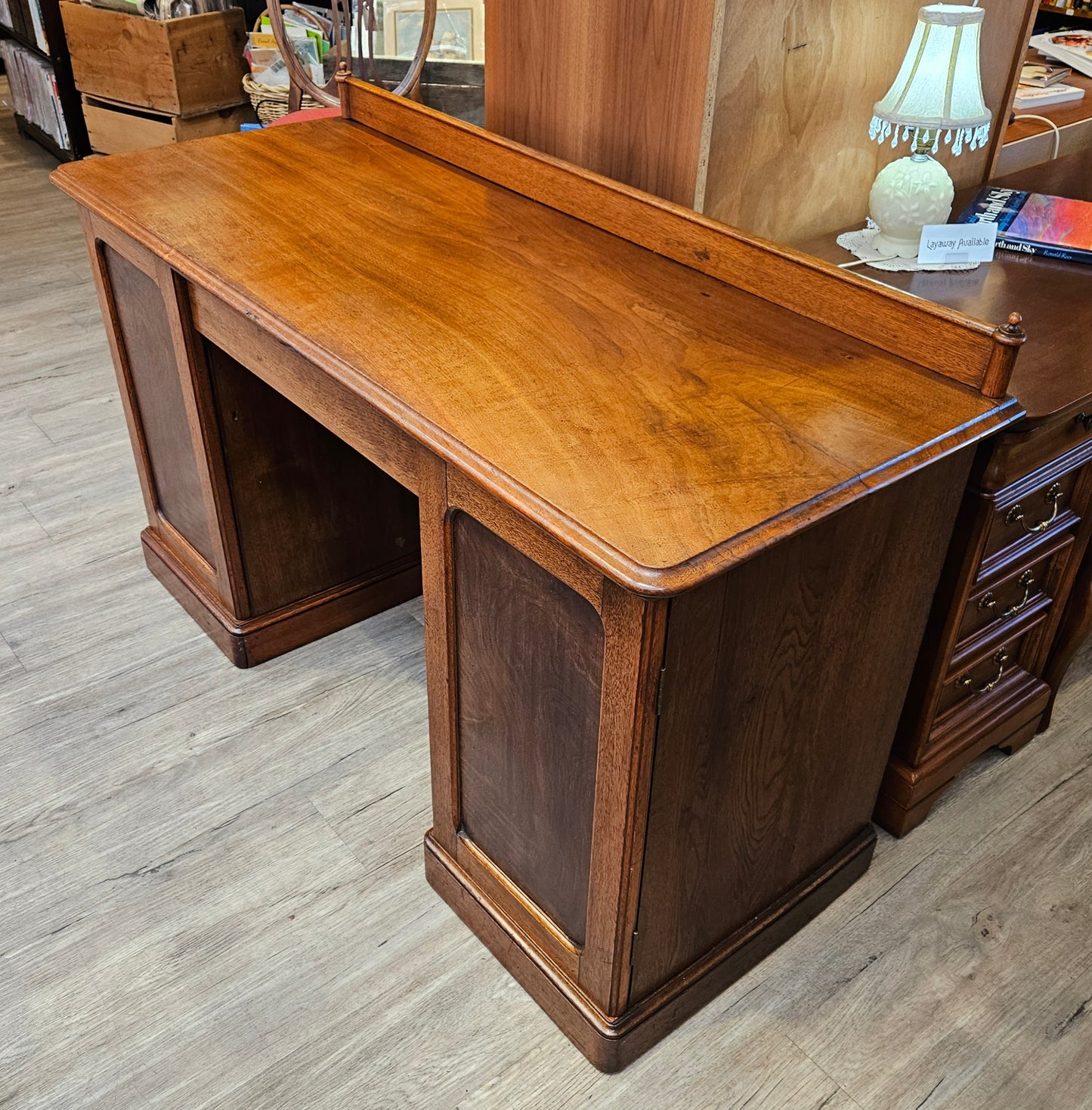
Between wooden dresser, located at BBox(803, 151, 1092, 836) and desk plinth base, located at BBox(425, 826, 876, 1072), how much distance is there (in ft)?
0.63

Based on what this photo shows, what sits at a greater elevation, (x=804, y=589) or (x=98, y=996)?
(x=804, y=589)

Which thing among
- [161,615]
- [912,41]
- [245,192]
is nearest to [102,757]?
[161,615]

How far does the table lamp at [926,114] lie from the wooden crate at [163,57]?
2.74m

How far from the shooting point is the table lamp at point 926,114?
1.51 m

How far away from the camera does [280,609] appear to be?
199 centimetres

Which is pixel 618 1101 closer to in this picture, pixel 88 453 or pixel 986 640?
pixel 986 640

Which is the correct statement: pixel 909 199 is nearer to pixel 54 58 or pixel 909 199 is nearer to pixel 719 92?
pixel 719 92

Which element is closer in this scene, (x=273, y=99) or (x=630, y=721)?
(x=630, y=721)

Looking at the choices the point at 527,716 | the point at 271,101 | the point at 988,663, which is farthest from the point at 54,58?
the point at 988,663

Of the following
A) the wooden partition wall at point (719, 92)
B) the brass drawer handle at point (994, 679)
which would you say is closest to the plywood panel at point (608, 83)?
the wooden partition wall at point (719, 92)

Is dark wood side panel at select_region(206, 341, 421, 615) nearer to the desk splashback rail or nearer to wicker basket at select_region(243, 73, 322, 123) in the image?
the desk splashback rail

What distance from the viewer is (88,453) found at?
2582 millimetres

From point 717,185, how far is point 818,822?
0.87 meters

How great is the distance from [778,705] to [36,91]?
428cm
